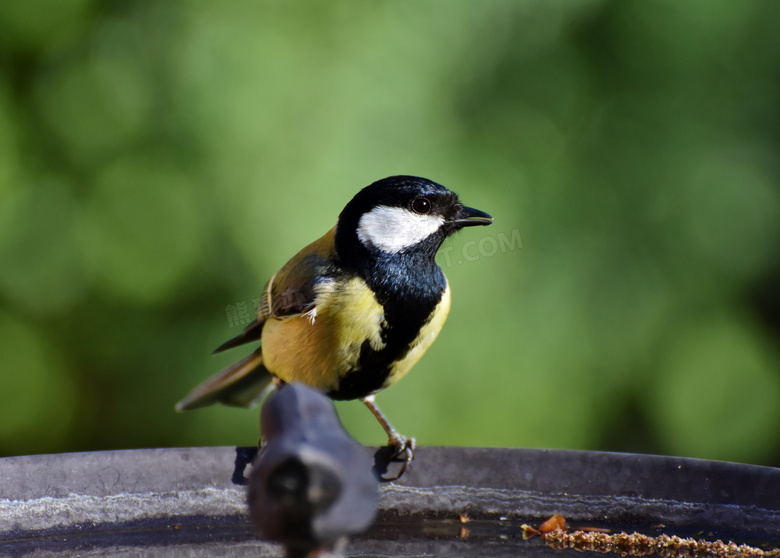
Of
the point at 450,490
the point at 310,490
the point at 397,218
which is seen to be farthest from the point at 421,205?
the point at 310,490

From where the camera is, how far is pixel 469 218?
2422mm

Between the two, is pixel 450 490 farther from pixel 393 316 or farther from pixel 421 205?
pixel 421 205

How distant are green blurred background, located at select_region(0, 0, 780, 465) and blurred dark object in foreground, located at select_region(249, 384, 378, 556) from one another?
6.49 feet

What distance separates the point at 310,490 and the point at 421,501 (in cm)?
109

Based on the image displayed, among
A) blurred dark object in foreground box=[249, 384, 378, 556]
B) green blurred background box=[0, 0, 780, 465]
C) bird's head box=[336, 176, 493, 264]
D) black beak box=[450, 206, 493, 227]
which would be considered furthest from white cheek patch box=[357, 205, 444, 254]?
blurred dark object in foreground box=[249, 384, 378, 556]

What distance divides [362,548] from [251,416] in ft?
4.37

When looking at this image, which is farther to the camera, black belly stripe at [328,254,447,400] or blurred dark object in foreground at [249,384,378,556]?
black belly stripe at [328,254,447,400]

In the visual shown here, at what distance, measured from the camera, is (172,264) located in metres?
2.93

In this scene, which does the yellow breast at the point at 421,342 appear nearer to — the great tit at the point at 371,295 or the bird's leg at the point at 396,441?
the great tit at the point at 371,295

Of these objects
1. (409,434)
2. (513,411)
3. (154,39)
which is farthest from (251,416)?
(154,39)

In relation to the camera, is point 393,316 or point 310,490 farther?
point 393,316

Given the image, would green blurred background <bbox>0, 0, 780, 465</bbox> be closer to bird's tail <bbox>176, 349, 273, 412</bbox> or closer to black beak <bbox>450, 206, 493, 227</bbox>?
bird's tail <bbox>176, 349, 273, 412</bbox>

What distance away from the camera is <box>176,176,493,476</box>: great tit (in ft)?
7.38

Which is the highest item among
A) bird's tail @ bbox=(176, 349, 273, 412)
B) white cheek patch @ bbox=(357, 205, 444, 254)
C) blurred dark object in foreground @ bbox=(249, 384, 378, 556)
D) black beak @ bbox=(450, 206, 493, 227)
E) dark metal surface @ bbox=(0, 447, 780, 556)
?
blurred dark object in foreground @ bbox=(249, 384, 378, 556)
